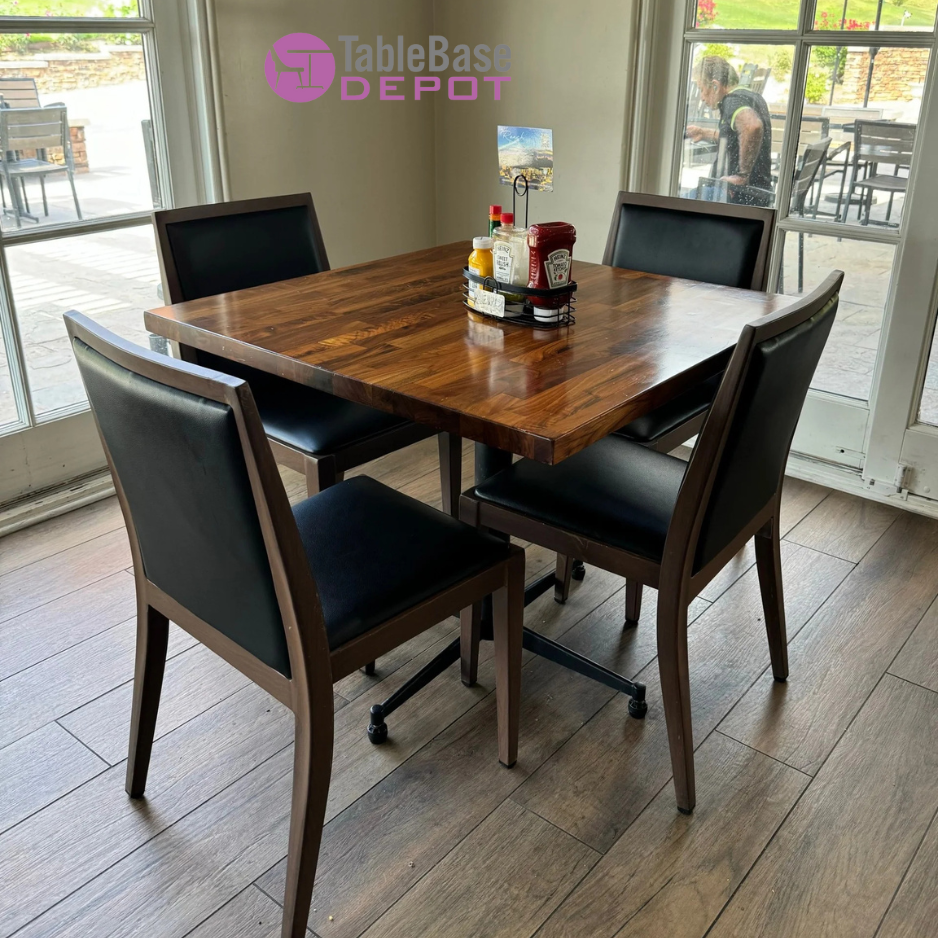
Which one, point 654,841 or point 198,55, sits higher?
point 198,55

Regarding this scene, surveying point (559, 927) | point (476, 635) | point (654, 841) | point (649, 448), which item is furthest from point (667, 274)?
point (559, 927)

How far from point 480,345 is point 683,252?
0.87 metres

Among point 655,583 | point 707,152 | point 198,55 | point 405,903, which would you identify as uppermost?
point 198,55

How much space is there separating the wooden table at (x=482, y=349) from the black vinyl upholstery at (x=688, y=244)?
0.66ft

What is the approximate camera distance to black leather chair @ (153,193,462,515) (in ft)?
6.40

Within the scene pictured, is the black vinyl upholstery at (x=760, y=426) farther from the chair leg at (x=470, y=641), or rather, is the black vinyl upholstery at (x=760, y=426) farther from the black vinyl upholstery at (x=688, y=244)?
the black vinyl upholstery at (x=688, y=244)

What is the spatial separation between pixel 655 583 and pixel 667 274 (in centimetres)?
107

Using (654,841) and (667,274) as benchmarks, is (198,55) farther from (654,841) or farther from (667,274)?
(654,841)

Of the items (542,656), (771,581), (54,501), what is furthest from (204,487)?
(54,501)

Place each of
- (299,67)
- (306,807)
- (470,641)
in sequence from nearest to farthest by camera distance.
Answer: (306,807)
(470,641)
(299,67)

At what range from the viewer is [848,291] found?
2629mm

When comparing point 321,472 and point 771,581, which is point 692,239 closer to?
point 771,581

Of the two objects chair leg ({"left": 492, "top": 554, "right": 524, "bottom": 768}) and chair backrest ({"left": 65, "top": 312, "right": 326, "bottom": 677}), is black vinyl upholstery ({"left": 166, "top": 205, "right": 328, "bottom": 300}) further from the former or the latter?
chair leg ({"left": 492, "top": 554, "right": 524, "bottom": 768})

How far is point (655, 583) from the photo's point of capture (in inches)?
60.2
